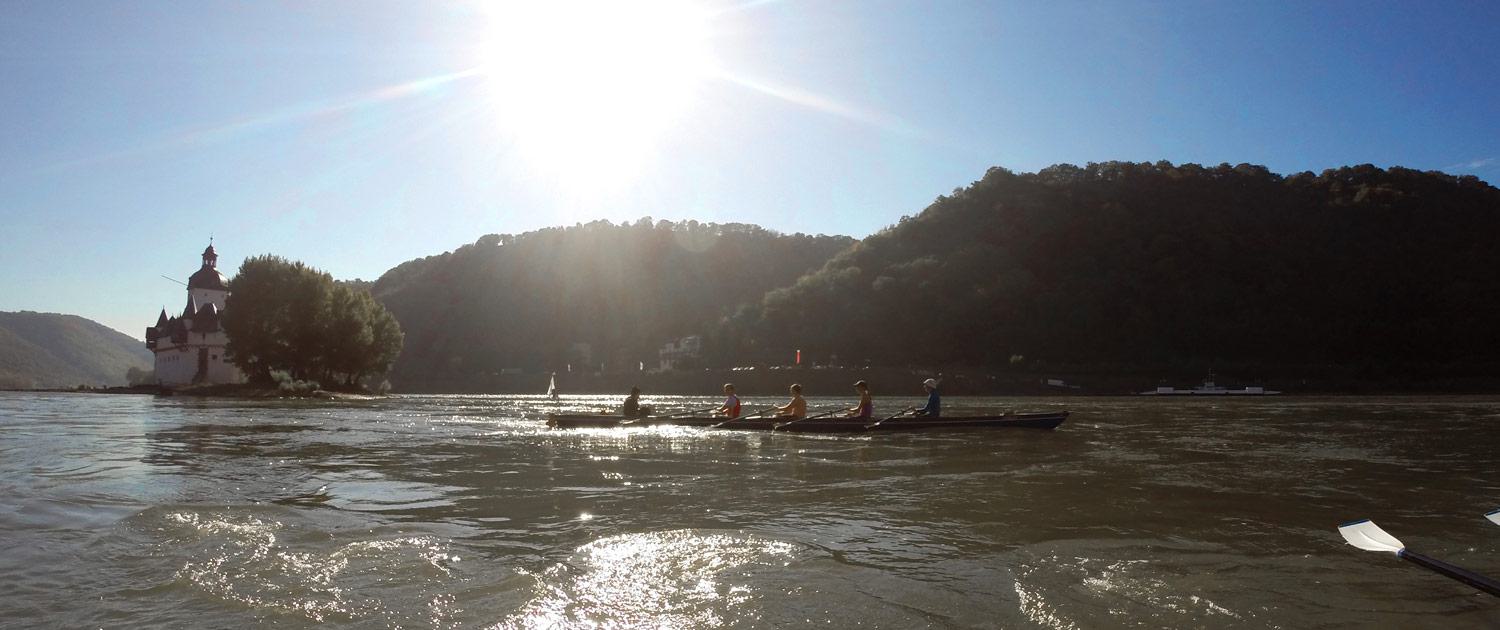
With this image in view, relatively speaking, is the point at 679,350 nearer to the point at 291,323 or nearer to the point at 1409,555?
the point at 291,323

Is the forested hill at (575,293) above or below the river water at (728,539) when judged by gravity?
above

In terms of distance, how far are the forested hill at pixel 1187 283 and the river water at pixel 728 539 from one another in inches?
3128

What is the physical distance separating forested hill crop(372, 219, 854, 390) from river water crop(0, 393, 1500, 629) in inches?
4917

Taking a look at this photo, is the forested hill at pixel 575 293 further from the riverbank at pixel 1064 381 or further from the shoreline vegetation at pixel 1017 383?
the shoreline vegetation at pixel 1017 383

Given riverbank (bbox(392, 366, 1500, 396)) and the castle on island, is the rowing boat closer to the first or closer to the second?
riverbank (bbox(392, 366, 1500, 396))

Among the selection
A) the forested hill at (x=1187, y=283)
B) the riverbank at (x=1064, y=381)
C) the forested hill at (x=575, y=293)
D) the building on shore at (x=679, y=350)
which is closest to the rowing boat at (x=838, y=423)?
the riverbank at (x=1064, y=381)

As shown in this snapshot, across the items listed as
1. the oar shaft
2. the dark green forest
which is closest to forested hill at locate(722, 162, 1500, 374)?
the dark green forest

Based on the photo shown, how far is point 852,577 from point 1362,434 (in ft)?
83.9

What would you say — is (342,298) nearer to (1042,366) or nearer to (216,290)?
(216,290)

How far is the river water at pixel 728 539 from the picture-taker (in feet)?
20.3

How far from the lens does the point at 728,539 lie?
8703mm

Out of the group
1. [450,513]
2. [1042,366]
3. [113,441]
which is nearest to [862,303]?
[1042,366]

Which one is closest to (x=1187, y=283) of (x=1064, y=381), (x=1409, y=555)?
(x=1064, y=381)

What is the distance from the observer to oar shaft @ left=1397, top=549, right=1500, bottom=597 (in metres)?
5.34
